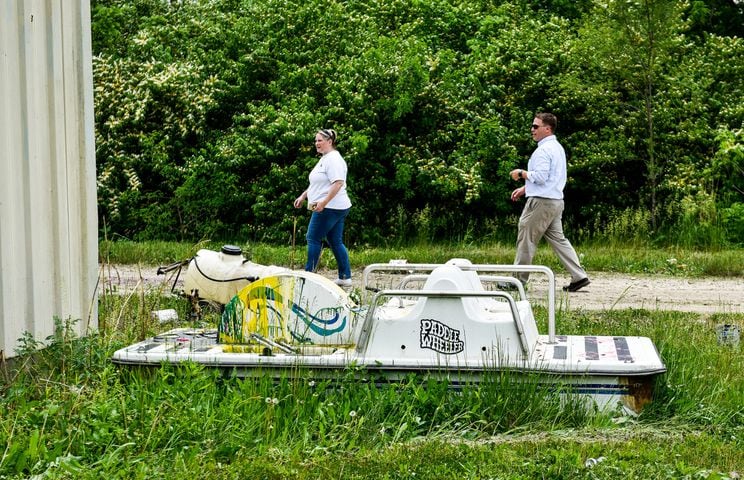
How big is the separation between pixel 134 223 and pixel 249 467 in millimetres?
14736

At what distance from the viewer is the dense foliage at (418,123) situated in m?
18.2

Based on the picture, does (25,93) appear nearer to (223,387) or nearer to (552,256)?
(223,387)

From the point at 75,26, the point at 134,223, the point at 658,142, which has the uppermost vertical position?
the point at 75,26

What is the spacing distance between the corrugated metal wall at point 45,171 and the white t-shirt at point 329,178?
448 centimetres

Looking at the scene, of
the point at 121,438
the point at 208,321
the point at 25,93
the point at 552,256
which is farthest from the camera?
the point at 552,256

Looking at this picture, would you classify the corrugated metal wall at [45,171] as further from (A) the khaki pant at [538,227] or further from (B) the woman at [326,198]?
(A) the khaki pant at [538,227]

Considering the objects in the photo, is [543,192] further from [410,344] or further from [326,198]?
[410,344]

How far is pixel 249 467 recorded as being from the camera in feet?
17.7

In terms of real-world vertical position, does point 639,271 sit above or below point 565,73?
below

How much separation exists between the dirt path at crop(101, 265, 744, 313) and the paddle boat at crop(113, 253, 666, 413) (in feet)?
11.3

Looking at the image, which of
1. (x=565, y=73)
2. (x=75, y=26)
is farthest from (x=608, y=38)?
(x=75, y=26)

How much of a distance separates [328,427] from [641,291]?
7.74m

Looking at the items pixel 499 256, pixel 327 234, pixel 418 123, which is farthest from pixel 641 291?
pixel 418 123

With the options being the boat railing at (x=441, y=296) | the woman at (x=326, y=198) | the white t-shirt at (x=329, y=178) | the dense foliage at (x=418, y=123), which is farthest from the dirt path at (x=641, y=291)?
the boat railing at (x=441, y=296)
